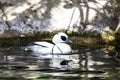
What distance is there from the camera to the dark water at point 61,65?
44.4 feet

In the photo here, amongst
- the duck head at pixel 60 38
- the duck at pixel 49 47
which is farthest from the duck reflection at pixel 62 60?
the duck head at pixel 60 38

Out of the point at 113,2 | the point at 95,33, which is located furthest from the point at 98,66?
the point at 113,2

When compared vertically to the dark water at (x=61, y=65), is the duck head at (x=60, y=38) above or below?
above

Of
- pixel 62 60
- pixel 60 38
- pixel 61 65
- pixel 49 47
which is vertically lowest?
pixel 61 65

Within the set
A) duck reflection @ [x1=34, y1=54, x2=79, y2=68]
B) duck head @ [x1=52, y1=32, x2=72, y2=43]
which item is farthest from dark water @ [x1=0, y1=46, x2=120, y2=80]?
duck head @ [x1=52, y1=32, x2=72, y2=43]

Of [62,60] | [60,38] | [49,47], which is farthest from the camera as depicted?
[60,38]

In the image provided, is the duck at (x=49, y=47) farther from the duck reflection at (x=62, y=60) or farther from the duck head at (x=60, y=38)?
the duck reflection at (x=62, y=60)

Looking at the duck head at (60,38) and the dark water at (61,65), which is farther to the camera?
the duck head at (60,38)

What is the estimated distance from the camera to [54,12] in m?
21.6

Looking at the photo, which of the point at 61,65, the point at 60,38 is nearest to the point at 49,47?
the point at 60,38

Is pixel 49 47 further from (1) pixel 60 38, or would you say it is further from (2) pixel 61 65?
(2) pixel 61 65

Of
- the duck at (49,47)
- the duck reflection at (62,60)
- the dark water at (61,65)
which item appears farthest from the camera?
the duck at (49,47)

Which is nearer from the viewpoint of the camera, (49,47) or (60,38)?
(49,47)

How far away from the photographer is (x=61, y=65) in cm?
1548
